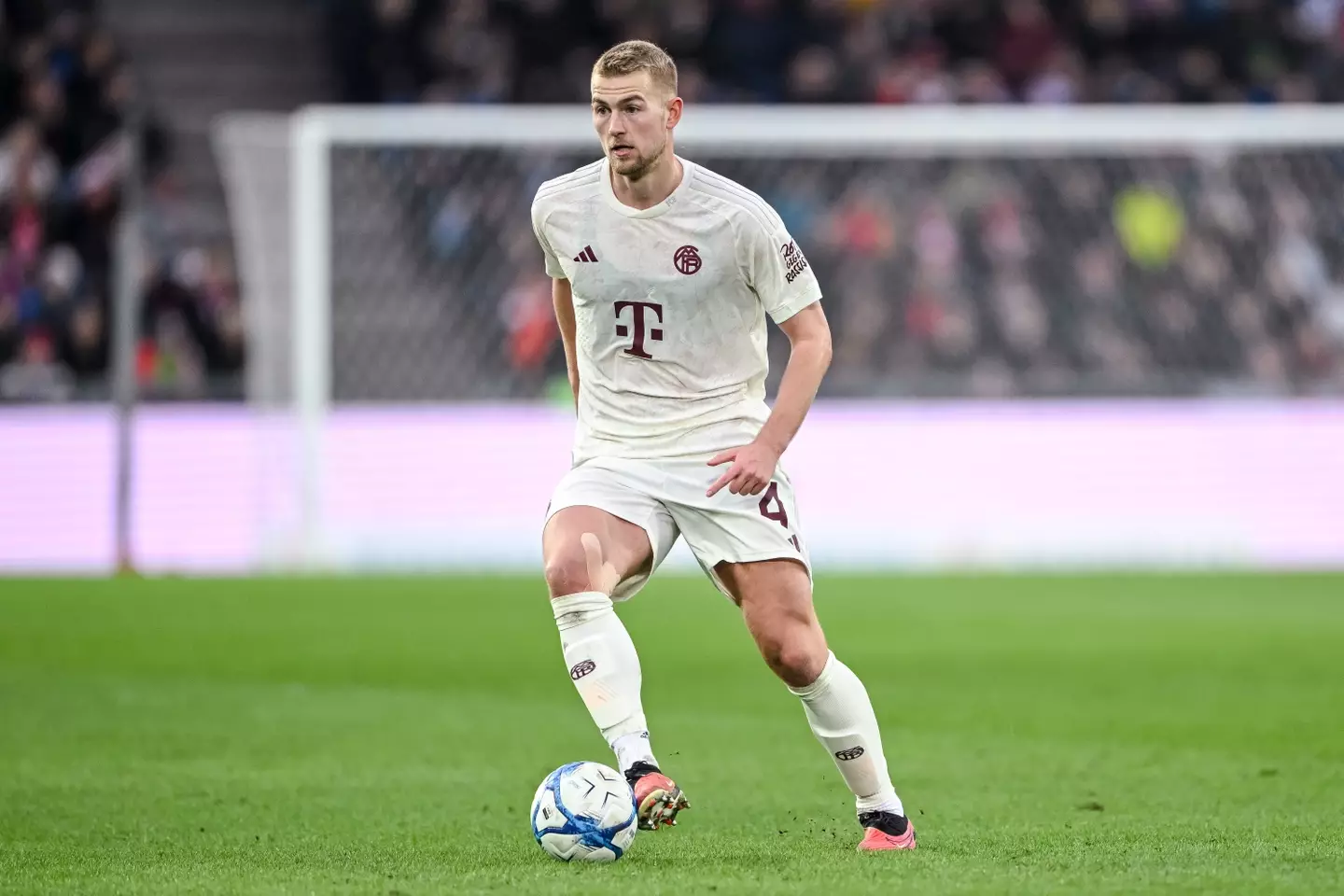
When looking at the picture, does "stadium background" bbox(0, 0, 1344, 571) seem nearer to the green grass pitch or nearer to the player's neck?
the green grass pitch

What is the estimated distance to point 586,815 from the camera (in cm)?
532

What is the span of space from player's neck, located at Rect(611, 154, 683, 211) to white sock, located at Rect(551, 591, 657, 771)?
1.08 meters

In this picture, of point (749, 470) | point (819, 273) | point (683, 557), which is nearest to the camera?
point (749, 470)

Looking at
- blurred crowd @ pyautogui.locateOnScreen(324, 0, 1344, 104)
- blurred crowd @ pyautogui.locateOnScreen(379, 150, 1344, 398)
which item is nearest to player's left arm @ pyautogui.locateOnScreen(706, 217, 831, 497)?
blurred crowd @ pyautogui.locateOnScreen(379, 150, 1344, 398)

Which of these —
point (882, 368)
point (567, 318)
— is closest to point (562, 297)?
point (567, 318)

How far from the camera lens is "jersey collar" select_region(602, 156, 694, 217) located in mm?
5777

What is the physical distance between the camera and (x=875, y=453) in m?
16.2

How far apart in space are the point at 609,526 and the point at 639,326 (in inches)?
22.3

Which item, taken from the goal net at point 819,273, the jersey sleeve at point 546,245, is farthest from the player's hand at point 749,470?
the goal net at point 819,273

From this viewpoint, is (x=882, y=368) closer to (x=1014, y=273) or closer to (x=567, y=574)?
(x=1014, y=273)

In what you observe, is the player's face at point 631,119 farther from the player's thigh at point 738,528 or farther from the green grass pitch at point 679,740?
the green grass pitch at point 679,740

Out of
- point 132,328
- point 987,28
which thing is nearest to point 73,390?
point 132,328

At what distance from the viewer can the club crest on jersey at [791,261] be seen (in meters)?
5.72

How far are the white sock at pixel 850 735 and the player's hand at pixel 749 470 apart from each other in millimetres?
524
